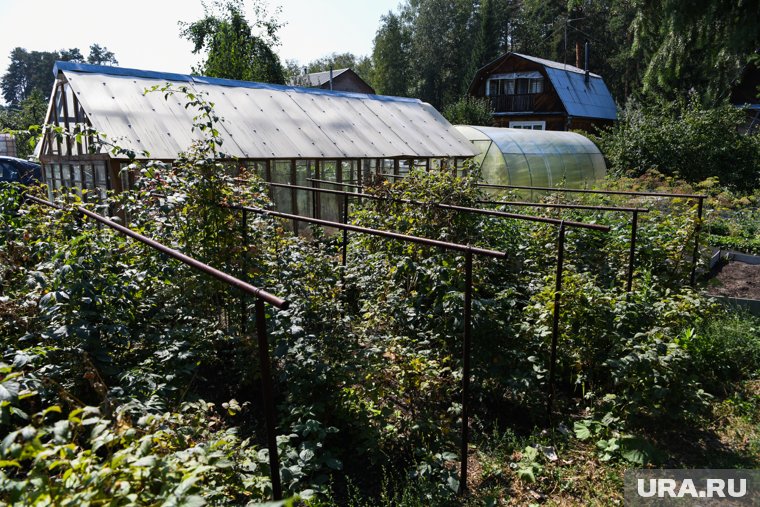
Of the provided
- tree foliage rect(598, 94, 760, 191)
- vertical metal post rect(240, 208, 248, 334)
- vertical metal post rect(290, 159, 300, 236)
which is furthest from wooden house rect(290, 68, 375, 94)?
vertical metal post rect(240, 208, 248, 334)

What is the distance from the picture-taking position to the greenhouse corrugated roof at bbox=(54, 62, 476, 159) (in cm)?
952

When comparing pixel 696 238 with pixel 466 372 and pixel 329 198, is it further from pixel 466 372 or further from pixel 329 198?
pixel 329 198

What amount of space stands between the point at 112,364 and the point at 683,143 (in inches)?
704

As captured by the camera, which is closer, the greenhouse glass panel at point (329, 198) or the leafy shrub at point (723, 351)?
the leafy shrub at point (723, 351)

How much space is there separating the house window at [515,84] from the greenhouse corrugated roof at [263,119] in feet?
58.8

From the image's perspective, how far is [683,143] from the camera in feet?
55.1

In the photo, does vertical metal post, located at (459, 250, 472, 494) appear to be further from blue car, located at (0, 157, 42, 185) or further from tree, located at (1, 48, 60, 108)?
tree, located at (1, 48, 60, 108)

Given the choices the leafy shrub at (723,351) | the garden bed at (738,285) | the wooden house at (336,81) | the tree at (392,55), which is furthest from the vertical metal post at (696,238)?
the tree at (392,55)

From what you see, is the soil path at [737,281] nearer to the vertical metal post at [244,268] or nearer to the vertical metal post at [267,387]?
the vertical metal post at [244,268]

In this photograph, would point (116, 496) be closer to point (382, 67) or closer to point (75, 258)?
point (75, 258)

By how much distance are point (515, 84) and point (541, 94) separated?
2.13 meters

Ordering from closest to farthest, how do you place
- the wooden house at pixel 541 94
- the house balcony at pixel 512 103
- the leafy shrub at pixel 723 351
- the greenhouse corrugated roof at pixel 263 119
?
the leafy shrub at pixel 723 351 < the greenhouse corrugated roof at pixel 263 119 < the wooden house at pixel 541 94 < the house balcony at pixel 512 103

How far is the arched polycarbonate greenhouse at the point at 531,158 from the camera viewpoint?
15617 mm

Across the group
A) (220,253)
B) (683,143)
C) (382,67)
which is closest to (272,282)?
(220,253)
